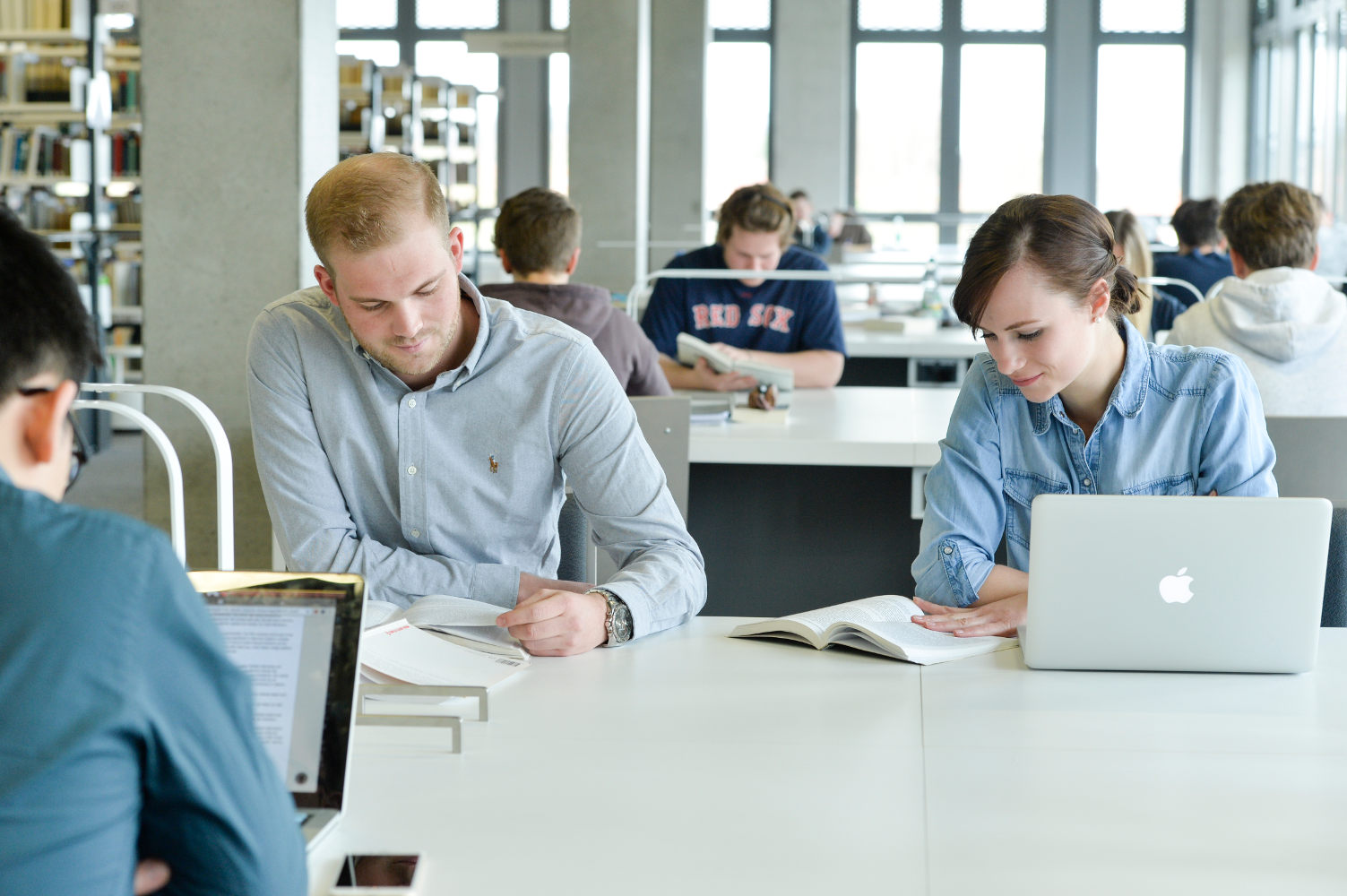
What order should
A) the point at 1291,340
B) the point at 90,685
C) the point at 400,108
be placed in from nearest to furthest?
1. the point at 90,685
2. the point at 1291,340
3. the point at 400,108

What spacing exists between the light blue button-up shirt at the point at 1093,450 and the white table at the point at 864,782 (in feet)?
0.90

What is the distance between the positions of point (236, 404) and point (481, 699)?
1.97 metres

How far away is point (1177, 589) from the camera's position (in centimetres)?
135

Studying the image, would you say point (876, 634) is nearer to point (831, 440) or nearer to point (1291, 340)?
point (831, 440)

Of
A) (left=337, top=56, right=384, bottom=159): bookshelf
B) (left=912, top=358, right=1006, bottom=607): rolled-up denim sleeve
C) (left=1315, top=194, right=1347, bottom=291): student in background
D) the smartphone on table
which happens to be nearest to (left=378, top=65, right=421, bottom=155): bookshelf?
(left=337, top=56, right=384, bottom=159): bookshelf

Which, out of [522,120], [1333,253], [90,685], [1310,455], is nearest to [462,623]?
[90,685]

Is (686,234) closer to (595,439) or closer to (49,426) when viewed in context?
(595,439)

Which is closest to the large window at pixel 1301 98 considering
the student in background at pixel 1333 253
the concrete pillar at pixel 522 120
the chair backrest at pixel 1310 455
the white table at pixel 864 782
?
the student in background at pixel 1333 253

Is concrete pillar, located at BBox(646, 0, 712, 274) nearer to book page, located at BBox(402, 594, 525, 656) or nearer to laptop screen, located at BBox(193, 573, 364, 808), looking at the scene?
book page, located at BBox(402, 594, 525, 656)

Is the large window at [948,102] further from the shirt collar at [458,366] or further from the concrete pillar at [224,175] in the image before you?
the shirt collar at [458,366]

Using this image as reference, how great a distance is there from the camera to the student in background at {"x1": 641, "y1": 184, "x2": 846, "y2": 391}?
3592 mm

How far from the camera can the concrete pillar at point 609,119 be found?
22.8ft

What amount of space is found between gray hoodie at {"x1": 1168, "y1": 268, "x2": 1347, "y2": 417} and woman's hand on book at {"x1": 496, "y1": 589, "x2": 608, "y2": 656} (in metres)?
1.93

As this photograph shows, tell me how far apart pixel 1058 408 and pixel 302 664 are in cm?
106
